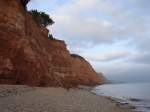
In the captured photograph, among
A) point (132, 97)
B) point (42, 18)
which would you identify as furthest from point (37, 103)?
point (42, 18)

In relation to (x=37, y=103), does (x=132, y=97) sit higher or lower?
higher

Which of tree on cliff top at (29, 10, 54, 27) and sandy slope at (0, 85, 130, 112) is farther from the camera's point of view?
tree on cliff top at (29, 10, 54, 27)

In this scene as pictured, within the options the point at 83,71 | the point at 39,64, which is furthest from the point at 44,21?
the point at 83,71

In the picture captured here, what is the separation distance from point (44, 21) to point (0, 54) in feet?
127

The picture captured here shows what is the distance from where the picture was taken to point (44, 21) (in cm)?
6788

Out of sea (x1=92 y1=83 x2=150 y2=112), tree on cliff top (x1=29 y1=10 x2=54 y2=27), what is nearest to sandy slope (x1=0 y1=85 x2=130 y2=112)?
sea (x1=92 y1=83 x2=150 y2=112)

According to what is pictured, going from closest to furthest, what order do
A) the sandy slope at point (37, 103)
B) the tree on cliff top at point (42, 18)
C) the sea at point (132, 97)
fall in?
the sandy slope at point (37, 103)
the sea at point (132, 97)
the tree on cliff top at point (42, 18)

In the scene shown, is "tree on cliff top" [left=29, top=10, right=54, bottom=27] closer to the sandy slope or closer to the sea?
the sea

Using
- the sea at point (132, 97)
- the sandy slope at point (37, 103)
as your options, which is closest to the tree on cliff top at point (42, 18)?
the sea at point (132, 97)

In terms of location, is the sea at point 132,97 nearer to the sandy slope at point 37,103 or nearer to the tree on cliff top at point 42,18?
the sandy slope at point 37,103

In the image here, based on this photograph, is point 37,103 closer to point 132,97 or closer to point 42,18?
point 132,97

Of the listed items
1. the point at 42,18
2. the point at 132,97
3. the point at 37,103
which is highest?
the point at 42,18

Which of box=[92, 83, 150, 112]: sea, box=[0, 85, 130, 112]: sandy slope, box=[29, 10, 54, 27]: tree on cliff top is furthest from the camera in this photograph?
box=[29, 10, 54, 27]: tree on cliff top

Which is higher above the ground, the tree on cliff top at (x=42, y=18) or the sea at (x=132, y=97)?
the tree on cliff top at (x=42, y=18)
